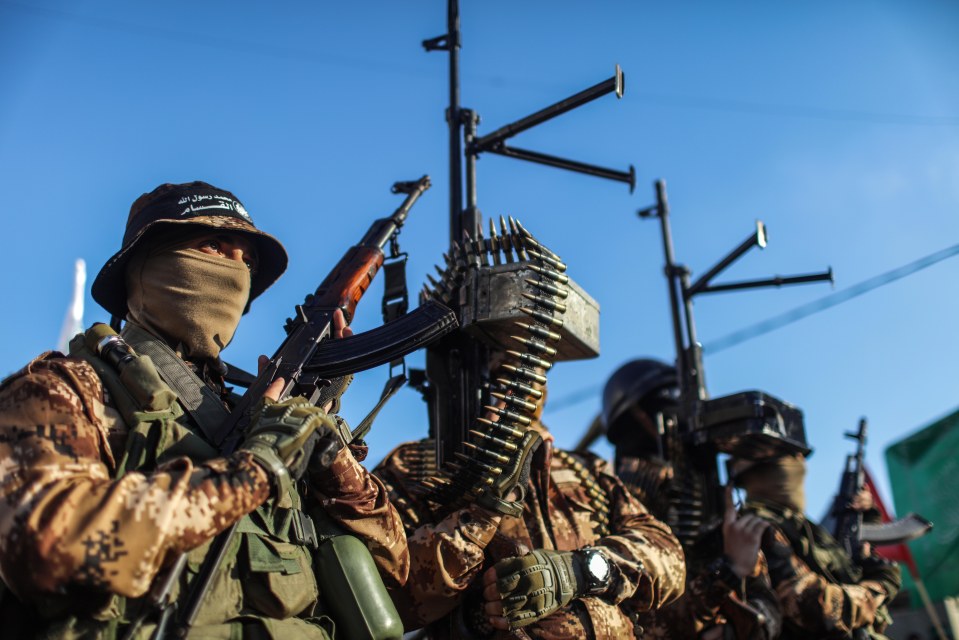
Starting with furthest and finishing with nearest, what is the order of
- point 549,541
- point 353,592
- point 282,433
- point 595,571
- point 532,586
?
point 549,541 < point 595,571 < point 532,586 < point 353,592 < point 282,433

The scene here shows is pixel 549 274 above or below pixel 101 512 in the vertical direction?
above

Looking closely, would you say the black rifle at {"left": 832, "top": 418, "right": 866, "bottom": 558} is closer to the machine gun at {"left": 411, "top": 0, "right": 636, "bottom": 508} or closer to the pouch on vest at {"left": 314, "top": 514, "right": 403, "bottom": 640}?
the machine gun at {"left": 411, "top": 0, "right": 636, "bottom": 508}

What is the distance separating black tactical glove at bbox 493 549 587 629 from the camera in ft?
13.2

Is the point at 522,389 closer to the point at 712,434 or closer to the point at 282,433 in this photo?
the point at 282,433

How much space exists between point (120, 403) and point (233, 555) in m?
0.70

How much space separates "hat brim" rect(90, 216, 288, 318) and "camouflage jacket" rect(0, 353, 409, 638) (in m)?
0.63

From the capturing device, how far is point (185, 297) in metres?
3.71

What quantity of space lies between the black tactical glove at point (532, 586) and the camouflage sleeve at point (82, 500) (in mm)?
1561

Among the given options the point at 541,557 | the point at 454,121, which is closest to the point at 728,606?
the point at 541,557

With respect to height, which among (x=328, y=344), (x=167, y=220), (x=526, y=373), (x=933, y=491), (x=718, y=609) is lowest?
(x=718, y=609)

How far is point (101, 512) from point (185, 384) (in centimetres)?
94

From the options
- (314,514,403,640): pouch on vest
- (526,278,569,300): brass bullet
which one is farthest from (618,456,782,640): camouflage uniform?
(314,514,403,640): pouch on vest

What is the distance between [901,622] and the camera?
33.6 feet

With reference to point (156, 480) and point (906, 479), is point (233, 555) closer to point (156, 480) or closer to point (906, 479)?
point (156, 480)
